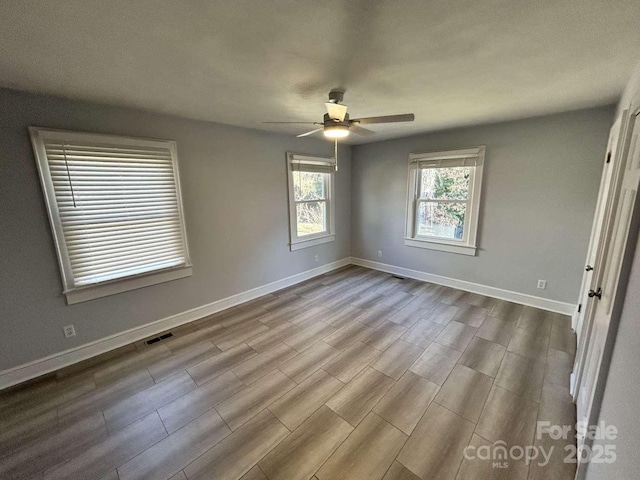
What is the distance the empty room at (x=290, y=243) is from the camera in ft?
4.35

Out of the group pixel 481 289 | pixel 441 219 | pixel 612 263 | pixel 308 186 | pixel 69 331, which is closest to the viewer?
pixel 612 263

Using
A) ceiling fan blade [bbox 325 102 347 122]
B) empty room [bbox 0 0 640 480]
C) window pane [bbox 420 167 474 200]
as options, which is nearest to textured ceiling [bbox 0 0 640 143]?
empty room [bbox 0 0 640 480]

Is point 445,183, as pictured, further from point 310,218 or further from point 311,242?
point 311,242

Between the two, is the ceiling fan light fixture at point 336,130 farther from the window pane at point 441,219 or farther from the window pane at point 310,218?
the window pane at point 441,219

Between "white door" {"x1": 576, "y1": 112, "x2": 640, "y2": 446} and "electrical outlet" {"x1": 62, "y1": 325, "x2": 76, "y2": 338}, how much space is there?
12.8 feet

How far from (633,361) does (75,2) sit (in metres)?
2.69

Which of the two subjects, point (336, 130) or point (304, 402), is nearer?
point (304, 402)

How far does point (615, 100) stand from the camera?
246cm

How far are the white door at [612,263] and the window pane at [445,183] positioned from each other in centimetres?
217

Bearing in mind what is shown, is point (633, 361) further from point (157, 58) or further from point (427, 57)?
point (157, 58)

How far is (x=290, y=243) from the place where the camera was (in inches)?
165

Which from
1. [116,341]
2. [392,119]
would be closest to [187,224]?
[116,341]

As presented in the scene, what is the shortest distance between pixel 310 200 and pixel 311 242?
739 millimetres

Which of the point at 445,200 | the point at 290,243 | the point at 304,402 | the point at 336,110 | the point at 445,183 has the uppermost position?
the point at 336,110
